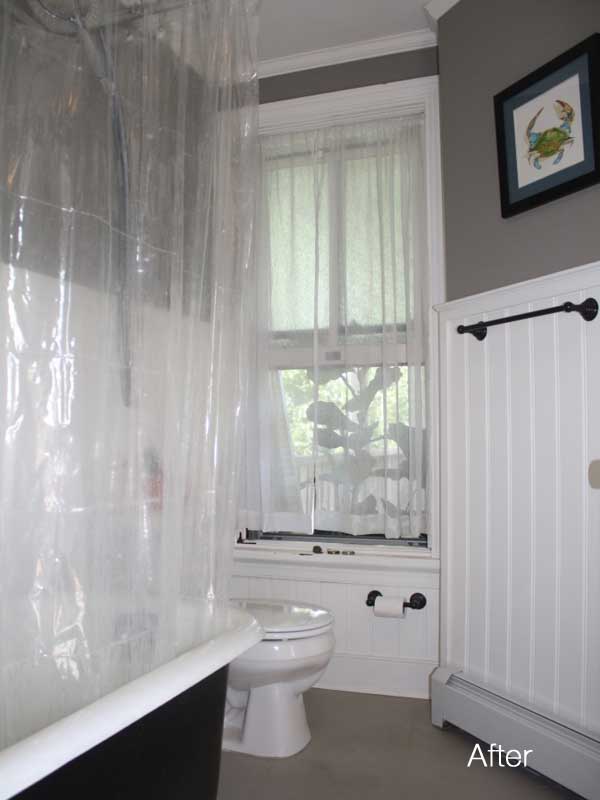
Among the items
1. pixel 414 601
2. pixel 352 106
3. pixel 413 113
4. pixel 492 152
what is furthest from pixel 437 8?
pixel 414 601

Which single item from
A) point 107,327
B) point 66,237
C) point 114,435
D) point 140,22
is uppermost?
point 140,22

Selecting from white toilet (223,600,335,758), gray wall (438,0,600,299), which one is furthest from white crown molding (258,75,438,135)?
white toilet (223,600,335,758)

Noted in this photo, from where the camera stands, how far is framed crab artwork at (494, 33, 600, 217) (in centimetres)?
197

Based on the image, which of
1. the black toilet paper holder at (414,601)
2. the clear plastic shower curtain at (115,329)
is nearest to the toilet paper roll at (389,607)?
the black toilet paper holder at (414,601)

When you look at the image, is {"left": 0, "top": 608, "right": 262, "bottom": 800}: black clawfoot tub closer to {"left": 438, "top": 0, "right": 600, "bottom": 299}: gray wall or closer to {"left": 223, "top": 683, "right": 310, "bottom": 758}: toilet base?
{"left": 223, "top": 683, "right": 310, "bottom": 758}: toilet base

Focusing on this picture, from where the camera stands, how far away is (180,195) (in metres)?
1.44

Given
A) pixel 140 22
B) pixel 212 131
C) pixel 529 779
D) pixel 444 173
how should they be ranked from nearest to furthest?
pixel 140 22
pixel 212 131
pixel 529 779
pixel 444 173

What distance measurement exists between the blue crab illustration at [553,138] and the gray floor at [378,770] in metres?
1.87

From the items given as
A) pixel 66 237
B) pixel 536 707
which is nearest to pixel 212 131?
pixel 66 237

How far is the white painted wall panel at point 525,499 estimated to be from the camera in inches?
76.4

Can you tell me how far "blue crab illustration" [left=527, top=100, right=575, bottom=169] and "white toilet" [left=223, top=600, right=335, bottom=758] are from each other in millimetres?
1635

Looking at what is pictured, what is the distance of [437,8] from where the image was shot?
2549 millimetres

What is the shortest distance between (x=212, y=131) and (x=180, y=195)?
0.22 metres

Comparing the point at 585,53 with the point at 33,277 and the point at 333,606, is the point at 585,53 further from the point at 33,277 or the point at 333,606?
the point at 333,606
